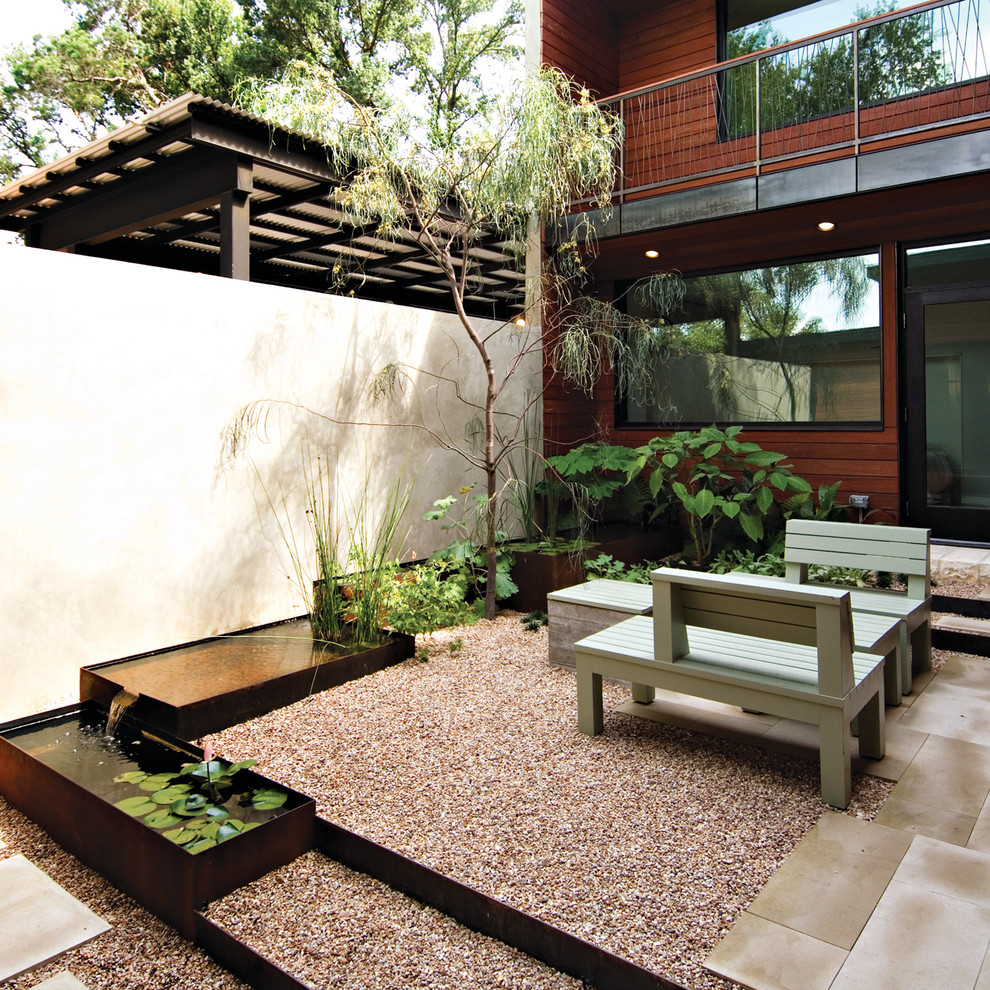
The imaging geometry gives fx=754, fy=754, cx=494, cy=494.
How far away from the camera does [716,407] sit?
22.1 ft

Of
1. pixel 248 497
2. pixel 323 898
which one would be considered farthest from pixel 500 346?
pixel 323 898

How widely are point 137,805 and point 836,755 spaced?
2.20 metres

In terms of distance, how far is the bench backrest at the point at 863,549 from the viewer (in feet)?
11.8

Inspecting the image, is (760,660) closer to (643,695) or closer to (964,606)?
(643,695)

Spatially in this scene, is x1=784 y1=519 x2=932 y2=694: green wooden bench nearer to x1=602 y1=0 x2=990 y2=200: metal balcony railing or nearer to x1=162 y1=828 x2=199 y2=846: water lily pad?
x1=602 y1=0 x2=990 y2=200: metal balcony railing

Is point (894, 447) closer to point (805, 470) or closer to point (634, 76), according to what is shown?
point (805, 470)

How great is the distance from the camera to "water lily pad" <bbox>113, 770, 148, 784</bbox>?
2512 millimetres

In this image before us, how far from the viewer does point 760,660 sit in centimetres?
276

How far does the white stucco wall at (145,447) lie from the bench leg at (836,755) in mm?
3135

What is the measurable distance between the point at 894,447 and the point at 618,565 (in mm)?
2645

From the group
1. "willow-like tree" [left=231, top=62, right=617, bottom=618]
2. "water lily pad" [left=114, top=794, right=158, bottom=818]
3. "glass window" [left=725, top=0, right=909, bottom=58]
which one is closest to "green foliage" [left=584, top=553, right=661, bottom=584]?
"willow-like tree" [left=231, top=62, right=617, bottom=618]

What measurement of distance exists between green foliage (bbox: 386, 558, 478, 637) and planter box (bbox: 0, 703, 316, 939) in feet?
4.65

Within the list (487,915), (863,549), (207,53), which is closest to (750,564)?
(863,549)

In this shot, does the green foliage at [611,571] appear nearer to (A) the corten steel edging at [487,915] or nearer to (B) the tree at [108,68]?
(A) the corten steel edging at [487,915]
